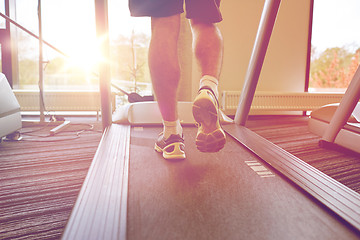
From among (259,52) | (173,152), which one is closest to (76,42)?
(259,52)

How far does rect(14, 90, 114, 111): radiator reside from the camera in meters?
3.19

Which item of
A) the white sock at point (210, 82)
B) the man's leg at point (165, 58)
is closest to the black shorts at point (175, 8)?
the man's leg at point (165, 58)

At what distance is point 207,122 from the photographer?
35.0 inches

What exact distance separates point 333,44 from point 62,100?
3814 millimetres

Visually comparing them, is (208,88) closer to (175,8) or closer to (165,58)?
(165,58)

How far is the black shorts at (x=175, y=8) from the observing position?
95cm

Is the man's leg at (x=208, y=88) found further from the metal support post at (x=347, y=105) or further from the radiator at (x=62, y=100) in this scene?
the radiator at (x=62, y=100)

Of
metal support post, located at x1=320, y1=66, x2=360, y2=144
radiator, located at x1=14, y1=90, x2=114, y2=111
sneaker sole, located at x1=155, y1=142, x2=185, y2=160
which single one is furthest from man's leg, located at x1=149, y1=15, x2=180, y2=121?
radiator, located at x1=14, y1=90, x2=114, y2=111

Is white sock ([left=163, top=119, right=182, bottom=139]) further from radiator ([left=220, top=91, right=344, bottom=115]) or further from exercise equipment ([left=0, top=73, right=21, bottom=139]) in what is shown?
radiator ([left=220, top=91, right=344, bottom=115])

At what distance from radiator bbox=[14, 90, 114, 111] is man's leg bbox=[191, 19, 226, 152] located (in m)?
2.39

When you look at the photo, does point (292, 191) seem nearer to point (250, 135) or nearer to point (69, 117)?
point (250, 135)

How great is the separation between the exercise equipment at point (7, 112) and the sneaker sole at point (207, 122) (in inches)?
54.8

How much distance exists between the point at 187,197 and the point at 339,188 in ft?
1.61

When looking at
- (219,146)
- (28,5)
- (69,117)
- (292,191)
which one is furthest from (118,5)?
(292,191)
